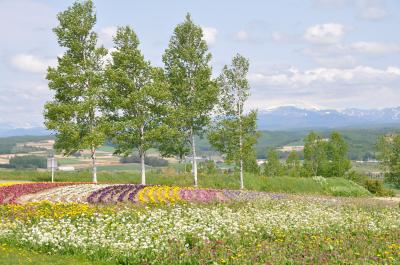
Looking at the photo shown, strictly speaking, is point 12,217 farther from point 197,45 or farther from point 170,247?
point 197,45

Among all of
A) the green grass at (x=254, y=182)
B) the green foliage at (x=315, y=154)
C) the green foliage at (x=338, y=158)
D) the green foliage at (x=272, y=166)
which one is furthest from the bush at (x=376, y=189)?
the green foliage at (x=272, y=166)

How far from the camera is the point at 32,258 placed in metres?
15.4

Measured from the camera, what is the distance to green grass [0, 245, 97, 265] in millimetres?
14656

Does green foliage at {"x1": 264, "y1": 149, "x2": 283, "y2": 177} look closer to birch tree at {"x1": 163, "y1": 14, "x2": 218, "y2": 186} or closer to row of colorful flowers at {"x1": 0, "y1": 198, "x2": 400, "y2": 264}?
birch tree at {"x1": 163, "y1": 14, "x2": 218, "y2": 186}

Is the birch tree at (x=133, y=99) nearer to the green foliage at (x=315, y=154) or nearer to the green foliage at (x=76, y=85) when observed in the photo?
the green foliage at (x=76, y=85)

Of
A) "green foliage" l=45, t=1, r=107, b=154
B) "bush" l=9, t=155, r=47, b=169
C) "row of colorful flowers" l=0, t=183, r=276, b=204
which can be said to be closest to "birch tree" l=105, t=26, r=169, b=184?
"green foliage" l=45, t=1, r=107, b=154

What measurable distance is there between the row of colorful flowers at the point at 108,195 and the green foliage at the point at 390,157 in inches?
2238

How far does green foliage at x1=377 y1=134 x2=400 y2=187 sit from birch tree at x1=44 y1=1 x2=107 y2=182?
185ft

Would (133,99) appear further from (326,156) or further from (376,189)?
(326,156)

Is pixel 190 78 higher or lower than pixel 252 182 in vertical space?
higher

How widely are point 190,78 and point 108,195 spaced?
1939cm

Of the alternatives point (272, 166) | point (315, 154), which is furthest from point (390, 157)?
point (272, 166)

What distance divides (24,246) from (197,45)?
3308 centimetres

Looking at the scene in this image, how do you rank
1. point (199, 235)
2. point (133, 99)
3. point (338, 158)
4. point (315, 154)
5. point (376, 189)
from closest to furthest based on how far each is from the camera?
point (199, 235) → point (133, 99) → point (376, 189) → point (338, 158) → point (315, 154)
